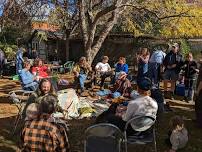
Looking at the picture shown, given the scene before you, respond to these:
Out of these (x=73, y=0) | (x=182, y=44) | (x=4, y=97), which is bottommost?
(x=4, y=97)

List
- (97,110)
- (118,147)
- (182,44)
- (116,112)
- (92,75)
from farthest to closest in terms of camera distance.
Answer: (182,44) → (92,75) → (97,110) → (116,112) → (118,147)

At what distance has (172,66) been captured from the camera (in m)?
13.0

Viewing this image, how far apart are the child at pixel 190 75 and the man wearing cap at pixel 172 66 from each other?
1.45 ft

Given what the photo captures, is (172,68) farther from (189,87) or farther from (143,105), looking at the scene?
(143,105)

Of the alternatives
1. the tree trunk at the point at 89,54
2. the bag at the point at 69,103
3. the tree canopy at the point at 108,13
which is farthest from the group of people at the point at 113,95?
the tree canopy at the point at 108,13

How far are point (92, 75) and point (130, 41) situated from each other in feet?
42.8

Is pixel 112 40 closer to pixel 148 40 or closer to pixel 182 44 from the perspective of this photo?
pixel 148 40

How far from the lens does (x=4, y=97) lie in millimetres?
13055

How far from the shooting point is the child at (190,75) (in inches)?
483

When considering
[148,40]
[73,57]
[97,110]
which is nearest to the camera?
[97,110]

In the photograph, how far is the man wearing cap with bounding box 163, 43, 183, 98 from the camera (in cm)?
1294

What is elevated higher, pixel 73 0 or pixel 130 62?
pixel 73 0

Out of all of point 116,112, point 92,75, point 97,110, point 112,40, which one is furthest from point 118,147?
point 112,40

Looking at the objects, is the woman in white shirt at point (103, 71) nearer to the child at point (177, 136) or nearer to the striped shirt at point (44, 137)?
the child at point (177, 136)
